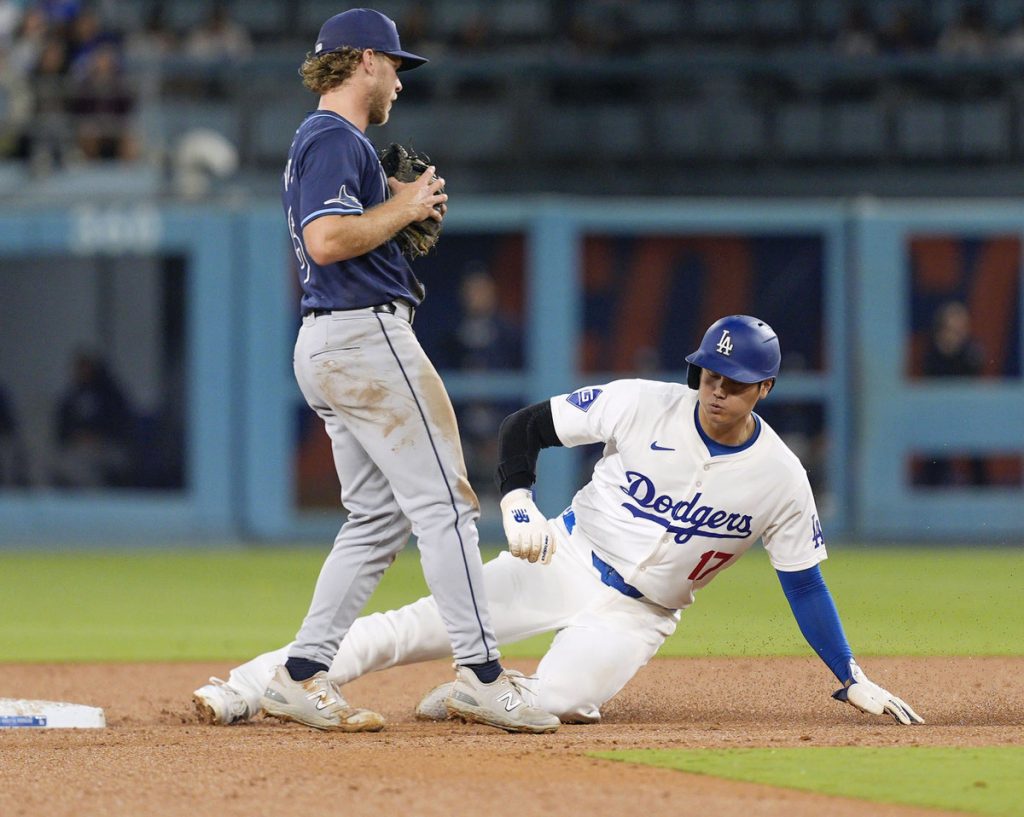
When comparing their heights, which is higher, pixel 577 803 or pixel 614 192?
pixel 614 192

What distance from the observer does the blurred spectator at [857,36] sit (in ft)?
42.9

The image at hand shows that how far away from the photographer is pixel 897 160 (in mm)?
12531

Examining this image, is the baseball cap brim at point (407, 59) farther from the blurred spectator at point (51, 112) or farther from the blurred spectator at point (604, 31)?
the blurred spectator at point (604, 31)

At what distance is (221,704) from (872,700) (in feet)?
5.63

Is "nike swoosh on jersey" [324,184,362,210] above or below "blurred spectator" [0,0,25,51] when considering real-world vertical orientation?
below

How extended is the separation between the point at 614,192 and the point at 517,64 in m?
1.20

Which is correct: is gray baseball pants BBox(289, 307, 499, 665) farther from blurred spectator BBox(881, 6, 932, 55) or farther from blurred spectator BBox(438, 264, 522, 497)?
blurred spectator BBox(881, 6, 932, 55)

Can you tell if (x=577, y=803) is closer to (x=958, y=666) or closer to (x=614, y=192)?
(x=958, y=666)

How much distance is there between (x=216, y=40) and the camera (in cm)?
1321

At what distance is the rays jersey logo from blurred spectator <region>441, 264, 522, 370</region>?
6403 millimetres

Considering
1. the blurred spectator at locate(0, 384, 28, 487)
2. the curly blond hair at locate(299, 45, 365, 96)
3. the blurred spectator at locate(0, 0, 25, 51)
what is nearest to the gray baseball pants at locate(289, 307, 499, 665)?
the curly blond hair at locate(299, 45, 365, 96)

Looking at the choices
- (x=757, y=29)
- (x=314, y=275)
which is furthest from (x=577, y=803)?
(x=757, y=29)

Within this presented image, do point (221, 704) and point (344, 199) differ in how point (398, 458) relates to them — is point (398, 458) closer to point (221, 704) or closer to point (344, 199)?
point (344, 199)

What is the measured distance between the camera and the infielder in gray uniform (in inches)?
161
